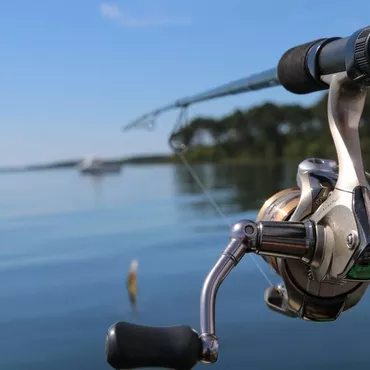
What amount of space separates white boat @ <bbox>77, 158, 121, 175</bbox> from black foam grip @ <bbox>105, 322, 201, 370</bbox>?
80.0 m

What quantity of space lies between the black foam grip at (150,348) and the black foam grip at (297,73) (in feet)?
2.28

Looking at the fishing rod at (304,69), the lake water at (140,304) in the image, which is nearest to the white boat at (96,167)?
the lake water at (140,304)

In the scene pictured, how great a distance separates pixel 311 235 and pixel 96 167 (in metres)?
80.1

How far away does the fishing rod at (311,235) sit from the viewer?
4.13ft

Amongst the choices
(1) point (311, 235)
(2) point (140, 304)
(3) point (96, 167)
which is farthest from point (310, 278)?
(3) point (96, 167)

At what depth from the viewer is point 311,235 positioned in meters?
1.46

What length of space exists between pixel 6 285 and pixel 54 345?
143 inches

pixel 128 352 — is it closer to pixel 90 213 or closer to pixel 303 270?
pixel 303 270

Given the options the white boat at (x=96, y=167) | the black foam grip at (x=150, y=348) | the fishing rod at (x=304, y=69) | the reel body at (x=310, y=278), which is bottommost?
the black foam grip at (x=150, y=348)

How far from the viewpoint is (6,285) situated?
1083 centimetres

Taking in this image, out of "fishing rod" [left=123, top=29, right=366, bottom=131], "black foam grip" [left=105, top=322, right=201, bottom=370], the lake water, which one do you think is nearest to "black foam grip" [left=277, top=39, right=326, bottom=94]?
"fishing rod" [left=123, top=29, right=366, bottom=131]

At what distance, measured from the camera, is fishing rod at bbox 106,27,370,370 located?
1.26 m

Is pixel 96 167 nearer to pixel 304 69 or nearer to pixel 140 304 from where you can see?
pixel 140 304

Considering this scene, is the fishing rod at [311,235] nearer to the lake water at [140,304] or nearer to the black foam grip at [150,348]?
the black foam grip at [150,348]
